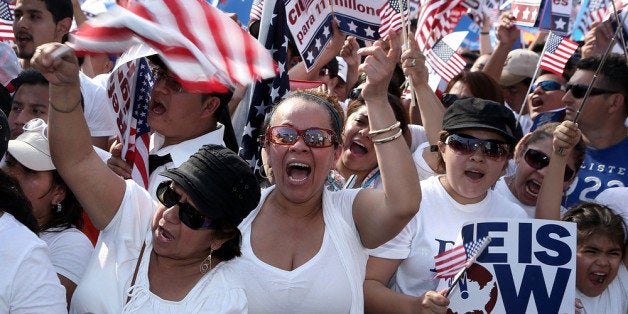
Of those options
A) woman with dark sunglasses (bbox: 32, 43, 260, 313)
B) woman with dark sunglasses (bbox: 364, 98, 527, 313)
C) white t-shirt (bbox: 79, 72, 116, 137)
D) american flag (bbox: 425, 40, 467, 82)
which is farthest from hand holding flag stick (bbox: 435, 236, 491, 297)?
american flag (bbox: 425, 40, 467, 82)

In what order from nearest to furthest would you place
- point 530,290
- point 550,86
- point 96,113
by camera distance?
point 530,290 → point 96,113 → point 550,86

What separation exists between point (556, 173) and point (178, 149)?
5.95 feet

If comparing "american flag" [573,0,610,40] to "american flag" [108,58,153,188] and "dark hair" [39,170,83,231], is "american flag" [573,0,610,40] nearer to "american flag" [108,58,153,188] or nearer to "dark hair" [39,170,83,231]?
"american flag" [108,58,153,188]

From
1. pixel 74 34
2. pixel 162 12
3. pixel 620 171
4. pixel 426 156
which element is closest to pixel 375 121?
pixel 162 12

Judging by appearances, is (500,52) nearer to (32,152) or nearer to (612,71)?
(612,71)

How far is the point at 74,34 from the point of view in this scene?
3.70 meters

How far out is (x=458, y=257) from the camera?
4363mm

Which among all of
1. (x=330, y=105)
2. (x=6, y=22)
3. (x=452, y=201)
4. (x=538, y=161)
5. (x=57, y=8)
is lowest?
(x=6, y=22)

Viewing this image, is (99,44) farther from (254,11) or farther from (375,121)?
(254,11)

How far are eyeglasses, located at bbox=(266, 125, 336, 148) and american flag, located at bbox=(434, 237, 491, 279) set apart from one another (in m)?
0.75

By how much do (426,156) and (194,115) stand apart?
1501 millimetres

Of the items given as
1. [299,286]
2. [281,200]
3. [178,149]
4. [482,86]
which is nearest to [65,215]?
[178,149]

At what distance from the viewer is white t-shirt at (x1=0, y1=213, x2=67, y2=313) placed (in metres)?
3.44

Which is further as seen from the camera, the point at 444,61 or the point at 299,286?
the point at 444,61
